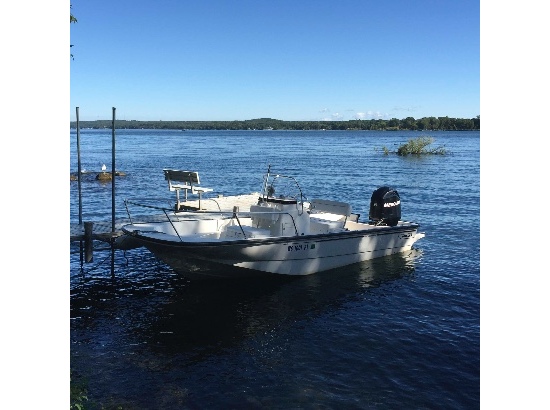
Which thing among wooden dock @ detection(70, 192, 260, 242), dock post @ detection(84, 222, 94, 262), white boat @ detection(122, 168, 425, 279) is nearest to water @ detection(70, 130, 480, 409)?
white boat @ detection(122, 168, 425, 279)

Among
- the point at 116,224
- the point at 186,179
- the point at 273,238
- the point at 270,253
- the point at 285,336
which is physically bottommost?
the point at 285,336

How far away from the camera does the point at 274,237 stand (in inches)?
611

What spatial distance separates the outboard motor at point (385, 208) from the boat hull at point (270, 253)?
395 millimetres

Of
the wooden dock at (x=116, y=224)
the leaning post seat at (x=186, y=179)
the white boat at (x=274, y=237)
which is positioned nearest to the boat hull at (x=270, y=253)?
the white boat at (x=274, y=237)

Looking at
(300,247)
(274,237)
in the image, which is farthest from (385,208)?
(274,237)

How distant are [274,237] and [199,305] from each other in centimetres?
285

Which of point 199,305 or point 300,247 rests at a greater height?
point 300,247

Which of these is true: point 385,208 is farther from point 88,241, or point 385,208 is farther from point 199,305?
point 88,241

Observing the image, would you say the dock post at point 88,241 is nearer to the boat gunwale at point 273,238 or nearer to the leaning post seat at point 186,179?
the boat gunwale at point 273,238
